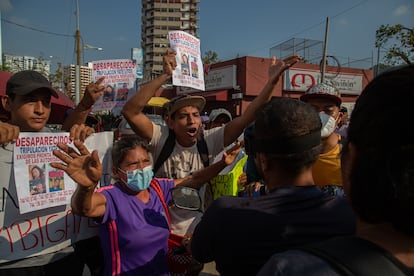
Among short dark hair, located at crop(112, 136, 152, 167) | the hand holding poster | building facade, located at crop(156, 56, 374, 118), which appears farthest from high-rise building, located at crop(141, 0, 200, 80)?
short dark hair, located at crop(112, 136, 152, 167)

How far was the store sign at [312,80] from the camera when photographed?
2003 cm

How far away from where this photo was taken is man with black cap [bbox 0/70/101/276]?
190 cm

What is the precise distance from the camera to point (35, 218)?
203cm

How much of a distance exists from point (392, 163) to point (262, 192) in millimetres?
2026

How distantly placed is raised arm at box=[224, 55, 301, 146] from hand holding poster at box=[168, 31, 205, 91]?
689mm

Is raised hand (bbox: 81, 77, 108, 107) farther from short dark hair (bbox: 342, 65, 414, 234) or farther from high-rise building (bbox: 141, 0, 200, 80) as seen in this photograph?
high-rise building (bbox: 141, 0, 200, 80)

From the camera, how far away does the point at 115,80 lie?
3268 millimetres

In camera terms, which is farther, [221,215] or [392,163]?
[221,215]

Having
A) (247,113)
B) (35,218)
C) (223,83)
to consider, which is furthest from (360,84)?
(35,218)

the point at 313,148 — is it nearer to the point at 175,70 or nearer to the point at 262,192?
the point at 262,192

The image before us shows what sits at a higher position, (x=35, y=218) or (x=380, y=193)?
(x=380, y=193)

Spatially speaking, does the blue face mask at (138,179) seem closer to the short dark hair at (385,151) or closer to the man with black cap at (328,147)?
the man with black cap at (328,147)

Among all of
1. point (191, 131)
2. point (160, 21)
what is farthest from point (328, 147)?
point (160, 21)

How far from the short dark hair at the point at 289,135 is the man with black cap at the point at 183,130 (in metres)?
1.28
